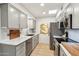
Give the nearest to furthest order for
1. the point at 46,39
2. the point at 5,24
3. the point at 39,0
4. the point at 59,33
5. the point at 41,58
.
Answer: the point at 41,58, the point at 39,0, the point at 5,24, the point at 59,33, the point at 46,39

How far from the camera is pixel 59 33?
6.69 meters

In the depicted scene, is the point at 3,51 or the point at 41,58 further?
the point at 3,51

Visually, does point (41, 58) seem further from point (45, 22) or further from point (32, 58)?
point (45, 22)

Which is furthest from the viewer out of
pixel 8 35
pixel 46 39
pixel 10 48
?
pixel 46 39

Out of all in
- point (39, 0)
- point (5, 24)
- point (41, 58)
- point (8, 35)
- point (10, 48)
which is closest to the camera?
point (41, 58)

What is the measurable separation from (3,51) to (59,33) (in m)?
4.13

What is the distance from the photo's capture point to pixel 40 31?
991cm

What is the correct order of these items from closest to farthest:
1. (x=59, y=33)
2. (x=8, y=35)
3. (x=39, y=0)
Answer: (x=39, y=0) → (x=8, y=35) → (x=59, y=33)

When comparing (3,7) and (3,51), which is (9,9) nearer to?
(3,7)

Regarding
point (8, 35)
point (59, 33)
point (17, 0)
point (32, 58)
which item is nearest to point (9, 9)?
point (8, 35)

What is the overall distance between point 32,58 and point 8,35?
317 cm

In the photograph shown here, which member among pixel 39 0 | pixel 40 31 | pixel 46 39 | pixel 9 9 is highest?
pixel 9 9

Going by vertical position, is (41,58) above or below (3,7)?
below

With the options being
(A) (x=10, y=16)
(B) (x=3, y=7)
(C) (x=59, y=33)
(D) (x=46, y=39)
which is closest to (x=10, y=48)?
(A) (x=10, y=16)
